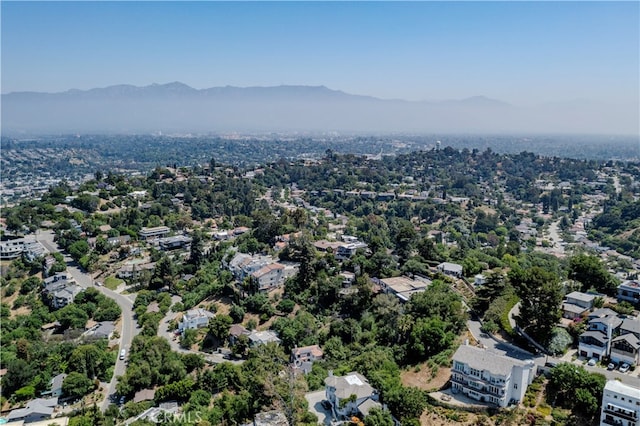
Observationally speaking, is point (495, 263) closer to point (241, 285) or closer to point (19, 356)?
point (241, 285)

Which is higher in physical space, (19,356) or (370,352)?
(370,352)

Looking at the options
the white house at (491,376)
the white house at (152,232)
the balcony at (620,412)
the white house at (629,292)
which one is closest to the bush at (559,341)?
the white house at (491,376)

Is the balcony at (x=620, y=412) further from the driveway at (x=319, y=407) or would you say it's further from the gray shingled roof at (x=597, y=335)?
the driveway at (x=319, y=407)

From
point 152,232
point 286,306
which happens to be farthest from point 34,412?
point 152,232

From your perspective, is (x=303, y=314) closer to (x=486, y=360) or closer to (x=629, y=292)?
(x=486, y=360)

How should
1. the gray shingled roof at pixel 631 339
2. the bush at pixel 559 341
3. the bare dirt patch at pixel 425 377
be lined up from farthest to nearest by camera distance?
1. the bare dirt patch at pixel 425 377
2. the bush at pixel 559 341
3. the gray shingled roof at pixel 631 339

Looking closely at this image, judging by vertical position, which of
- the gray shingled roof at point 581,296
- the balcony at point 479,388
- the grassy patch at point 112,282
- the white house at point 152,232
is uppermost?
the gray shingled roof at point 581,296

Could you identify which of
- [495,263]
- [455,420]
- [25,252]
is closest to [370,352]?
[455,420]
